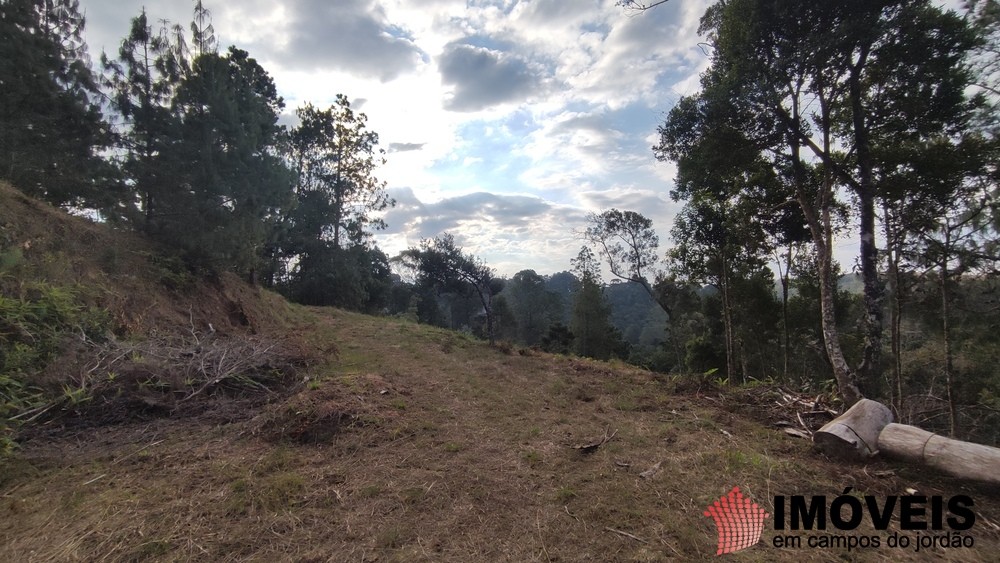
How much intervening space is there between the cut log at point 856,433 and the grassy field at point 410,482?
15cm

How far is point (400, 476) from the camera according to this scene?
372cm

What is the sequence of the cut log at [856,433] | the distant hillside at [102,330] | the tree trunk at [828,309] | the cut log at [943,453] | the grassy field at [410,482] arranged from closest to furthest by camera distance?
the grassy field at [410,482] → the cut log at [943,453] → the cut log at [856,433] → the distant hillside at [102,330] → the tree trunk at [828,309]

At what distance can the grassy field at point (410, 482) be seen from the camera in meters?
2.71

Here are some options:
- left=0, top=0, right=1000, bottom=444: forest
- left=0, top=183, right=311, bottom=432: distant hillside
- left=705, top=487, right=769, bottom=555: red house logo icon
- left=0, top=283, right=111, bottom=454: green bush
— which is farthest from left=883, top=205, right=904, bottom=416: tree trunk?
left=0, top=283, right=111, bottom=454: green bush

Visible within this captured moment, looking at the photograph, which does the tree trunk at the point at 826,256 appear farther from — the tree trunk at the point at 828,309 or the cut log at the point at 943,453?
the cut log at the point at 943,453

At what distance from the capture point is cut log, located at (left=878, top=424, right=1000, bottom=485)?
10.6 ft

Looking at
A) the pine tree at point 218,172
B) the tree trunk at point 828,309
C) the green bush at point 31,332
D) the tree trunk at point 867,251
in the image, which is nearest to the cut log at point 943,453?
the tree trunk at point 828,309

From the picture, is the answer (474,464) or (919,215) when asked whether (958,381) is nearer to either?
(919,215)

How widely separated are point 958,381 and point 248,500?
18.9 metres

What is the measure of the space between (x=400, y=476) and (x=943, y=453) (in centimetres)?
470

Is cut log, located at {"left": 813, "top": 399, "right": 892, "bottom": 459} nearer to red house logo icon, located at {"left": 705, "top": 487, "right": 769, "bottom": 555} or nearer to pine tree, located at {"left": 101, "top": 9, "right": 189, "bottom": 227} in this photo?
red house logo icon, located at {"left": 705, "top": 487, "right": 769, "bottom": 555}

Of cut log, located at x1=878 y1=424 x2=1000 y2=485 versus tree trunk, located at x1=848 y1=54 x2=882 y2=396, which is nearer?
cut log, located at x1=878 y1=424 x2=1000 y2=485

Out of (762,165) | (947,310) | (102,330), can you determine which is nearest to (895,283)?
(947,310)

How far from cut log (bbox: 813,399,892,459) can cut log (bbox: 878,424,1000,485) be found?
0.29 ft
